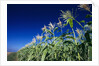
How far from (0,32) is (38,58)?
2.17ft

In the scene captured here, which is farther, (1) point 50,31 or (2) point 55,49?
(1) point 50,31

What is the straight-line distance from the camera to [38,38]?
5.60 feet

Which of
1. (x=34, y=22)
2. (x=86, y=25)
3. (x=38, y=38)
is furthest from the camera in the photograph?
(x=34, y=22)

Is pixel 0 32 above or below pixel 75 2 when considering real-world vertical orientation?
below

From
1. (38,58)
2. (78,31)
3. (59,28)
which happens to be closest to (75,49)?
(78,31)

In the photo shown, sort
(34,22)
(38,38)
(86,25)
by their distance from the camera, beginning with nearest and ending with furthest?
(86,25)
(38,38)
(34,22)

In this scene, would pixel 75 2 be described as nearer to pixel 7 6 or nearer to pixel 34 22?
pixel 34 22

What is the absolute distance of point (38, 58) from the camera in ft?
4.83

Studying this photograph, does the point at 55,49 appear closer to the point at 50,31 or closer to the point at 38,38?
the point at 50,31

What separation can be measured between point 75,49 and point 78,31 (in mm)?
211

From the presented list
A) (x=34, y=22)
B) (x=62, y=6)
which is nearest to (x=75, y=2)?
(x=62, y=6)

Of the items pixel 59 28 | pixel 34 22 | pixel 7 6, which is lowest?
pixel 59 28

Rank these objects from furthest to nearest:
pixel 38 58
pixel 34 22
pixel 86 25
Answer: pixel 34 22
pixel 38 58
pixel 86 25

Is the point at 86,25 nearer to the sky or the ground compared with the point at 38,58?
nearer to the sky
